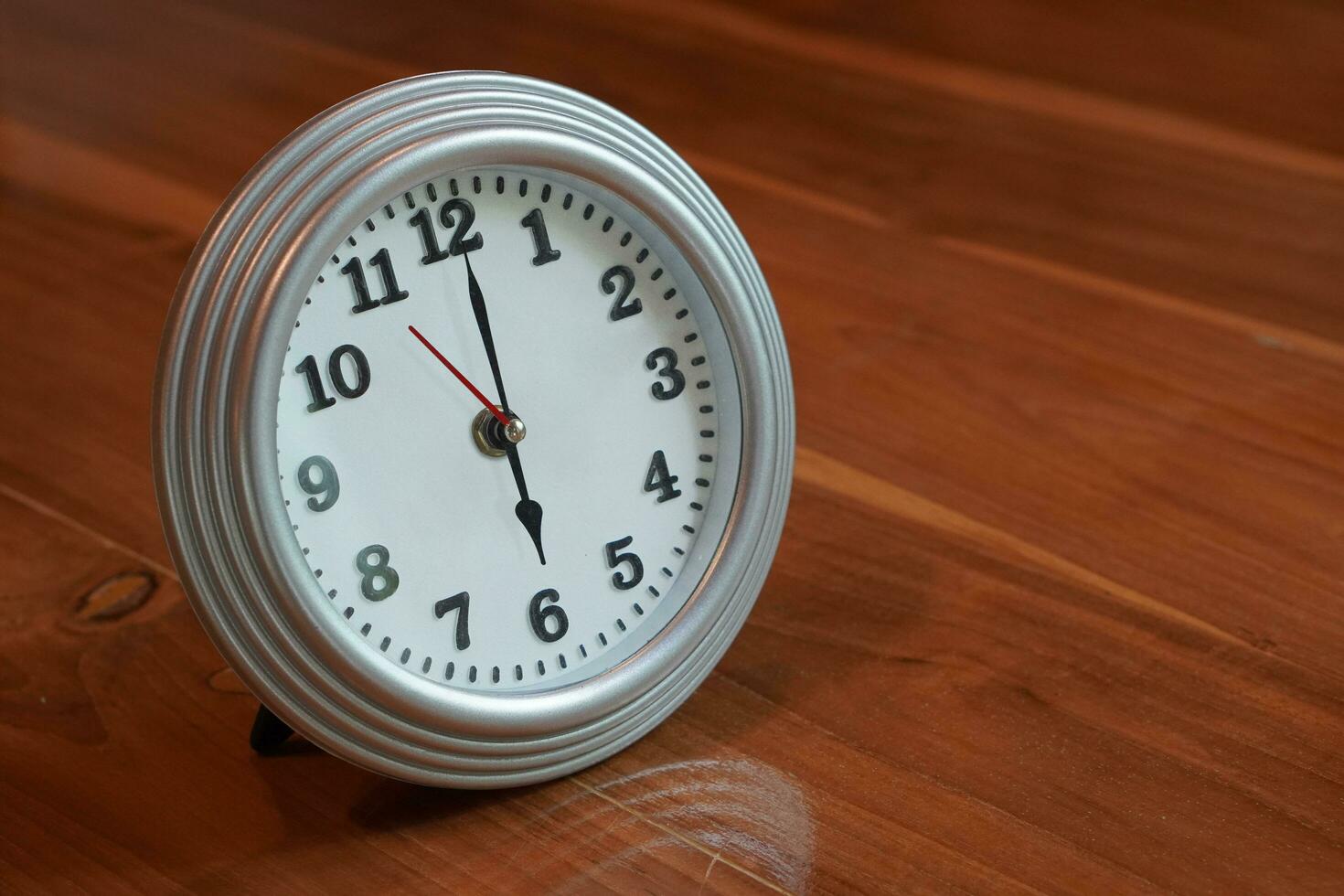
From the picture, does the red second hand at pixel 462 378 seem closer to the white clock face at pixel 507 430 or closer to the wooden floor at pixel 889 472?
the white clock face at pixel 507 430

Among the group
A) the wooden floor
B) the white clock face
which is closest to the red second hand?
the white clock face

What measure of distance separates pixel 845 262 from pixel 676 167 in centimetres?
58

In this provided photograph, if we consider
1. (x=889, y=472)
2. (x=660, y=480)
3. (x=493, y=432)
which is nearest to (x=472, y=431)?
(x=493, y=432)

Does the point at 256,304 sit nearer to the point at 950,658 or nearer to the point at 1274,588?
the point at 950,658

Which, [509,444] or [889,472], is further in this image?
[889,472]

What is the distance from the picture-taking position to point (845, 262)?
128 cm

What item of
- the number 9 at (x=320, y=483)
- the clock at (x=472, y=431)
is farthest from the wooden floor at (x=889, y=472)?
the number 9 at (x=320, y=483)

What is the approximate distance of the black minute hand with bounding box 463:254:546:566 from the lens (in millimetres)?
682

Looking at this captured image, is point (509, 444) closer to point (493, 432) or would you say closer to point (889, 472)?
point (493, 432)

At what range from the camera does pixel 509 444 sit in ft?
2.27

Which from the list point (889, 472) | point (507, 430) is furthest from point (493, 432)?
point (889, 472)

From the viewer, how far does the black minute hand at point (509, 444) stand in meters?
0.68

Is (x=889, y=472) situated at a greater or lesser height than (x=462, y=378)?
lesser

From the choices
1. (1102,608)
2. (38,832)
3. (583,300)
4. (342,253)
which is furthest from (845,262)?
(38,832)
